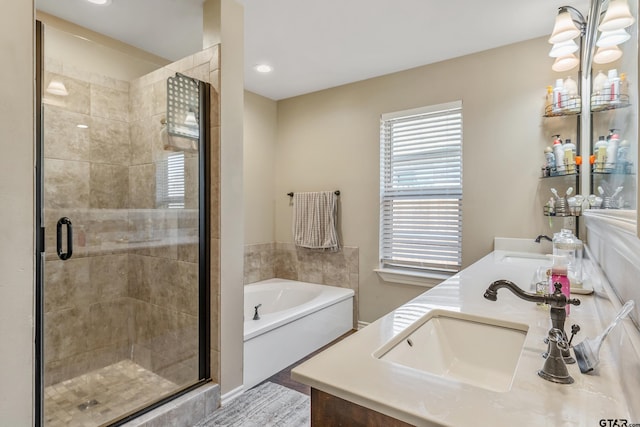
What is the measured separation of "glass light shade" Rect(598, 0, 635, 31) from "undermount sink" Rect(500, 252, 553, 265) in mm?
1535

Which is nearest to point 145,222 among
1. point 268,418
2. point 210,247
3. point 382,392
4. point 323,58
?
point 210,247

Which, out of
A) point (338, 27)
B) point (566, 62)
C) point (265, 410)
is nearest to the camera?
point (265, 410)

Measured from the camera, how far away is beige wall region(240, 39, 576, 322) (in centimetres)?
262

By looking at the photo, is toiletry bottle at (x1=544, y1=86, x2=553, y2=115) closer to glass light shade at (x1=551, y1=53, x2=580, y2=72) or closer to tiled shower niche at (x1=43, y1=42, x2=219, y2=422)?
glass light shade at (x1=551, y1=53, x2=580, y2=72)

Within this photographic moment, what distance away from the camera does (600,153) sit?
1.77 meters

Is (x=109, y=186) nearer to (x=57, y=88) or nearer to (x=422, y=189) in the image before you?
(x=57, y=88)

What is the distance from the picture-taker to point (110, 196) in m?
2.54

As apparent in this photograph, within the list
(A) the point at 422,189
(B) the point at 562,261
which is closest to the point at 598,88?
(B) the point at 562,261

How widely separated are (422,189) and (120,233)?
2.51 metres

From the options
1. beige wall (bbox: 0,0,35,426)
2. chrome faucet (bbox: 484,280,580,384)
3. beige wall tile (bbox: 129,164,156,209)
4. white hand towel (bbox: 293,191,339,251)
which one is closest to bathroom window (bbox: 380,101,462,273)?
white hand towel (bbox: 293,191,339,251)

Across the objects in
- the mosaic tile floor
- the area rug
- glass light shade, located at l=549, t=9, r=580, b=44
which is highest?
glass light shade, located at l=549, t=9, r=580, b=44

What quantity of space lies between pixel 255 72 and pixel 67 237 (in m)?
2.05

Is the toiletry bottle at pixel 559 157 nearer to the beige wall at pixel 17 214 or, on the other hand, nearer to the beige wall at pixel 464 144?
the beige wall at pixel 464 144

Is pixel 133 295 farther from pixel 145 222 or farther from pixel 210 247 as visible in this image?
pixel 210 247
